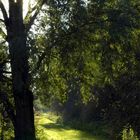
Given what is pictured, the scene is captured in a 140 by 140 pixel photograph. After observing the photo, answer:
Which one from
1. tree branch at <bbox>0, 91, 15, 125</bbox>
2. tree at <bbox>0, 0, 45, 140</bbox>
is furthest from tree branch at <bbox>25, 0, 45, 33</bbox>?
tree branch at <bbox>0, 91, 15, 125</bbox>

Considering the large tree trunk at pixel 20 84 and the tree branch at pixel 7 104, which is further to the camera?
the tree branch at pixel 7 104

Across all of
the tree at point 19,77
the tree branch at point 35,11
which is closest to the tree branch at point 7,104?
the tree at point 19,77

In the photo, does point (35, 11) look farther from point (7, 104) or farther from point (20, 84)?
point (7, 104)

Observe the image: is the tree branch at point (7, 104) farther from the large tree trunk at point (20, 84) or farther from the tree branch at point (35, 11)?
the tree branch at point (35, 11)

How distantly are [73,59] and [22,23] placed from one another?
302cm

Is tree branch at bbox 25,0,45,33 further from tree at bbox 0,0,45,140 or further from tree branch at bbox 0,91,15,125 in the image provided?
tree branch at bbox 0,91,15,125

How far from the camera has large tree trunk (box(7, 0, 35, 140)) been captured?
21.9 metres

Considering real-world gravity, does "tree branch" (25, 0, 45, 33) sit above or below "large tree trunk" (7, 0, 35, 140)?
above

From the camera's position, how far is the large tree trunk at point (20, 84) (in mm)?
21875

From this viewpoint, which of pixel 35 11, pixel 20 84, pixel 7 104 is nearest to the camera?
pixel 20 84

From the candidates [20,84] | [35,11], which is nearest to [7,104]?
[20,84]

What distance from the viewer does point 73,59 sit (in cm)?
2270

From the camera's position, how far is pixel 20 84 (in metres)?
22.2

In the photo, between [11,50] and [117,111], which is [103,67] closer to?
[11,50]
